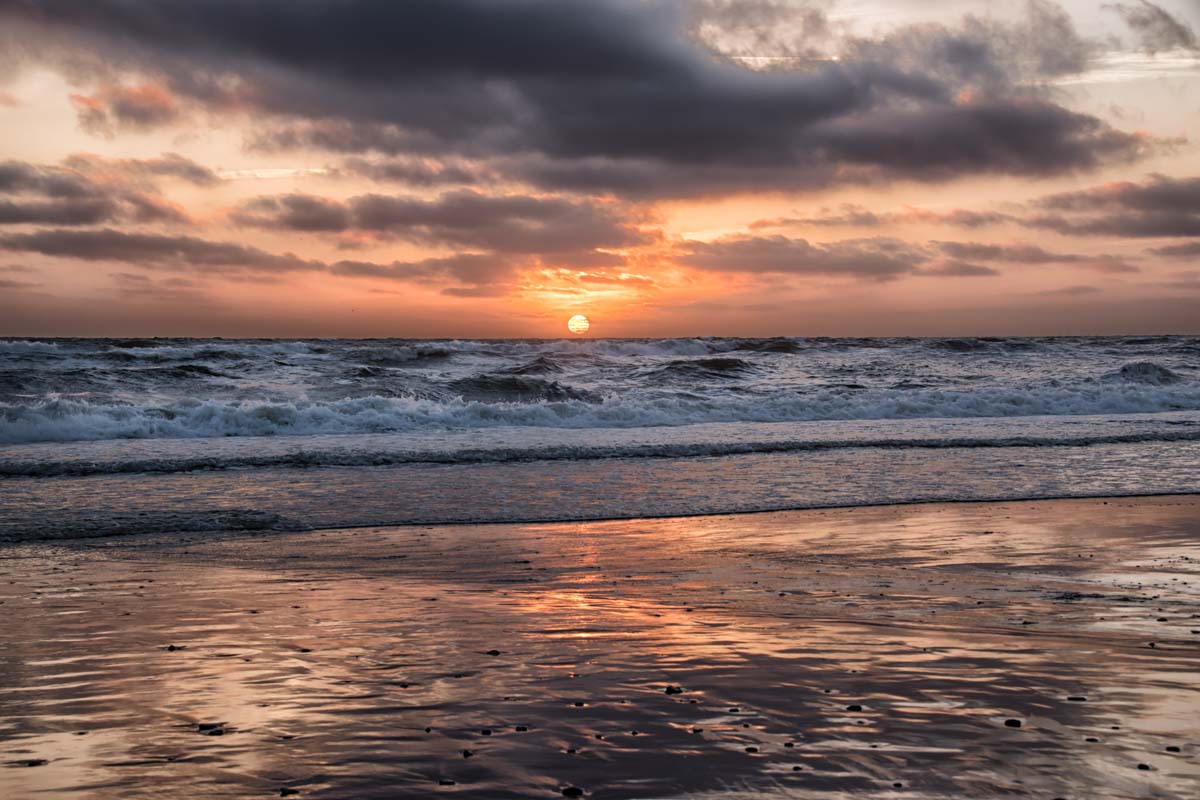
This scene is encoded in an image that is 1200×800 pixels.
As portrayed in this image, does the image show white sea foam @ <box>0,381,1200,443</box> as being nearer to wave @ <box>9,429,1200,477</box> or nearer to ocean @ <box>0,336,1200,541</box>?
ocean @ <box>0,336,1200,541</box>

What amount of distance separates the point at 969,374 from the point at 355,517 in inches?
1321

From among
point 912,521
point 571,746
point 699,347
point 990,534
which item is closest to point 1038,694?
point 571,746

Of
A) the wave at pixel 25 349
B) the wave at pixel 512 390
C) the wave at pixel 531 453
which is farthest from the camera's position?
the wave at pixel 25 349

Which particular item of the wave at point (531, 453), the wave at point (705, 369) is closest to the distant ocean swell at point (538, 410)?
the wave at point (531, 453)

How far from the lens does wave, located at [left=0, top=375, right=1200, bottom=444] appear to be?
20.8 m

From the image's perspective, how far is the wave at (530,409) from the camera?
20.8 m

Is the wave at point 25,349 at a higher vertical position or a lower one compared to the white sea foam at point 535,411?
higher

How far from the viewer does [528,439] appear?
2014 centimetres

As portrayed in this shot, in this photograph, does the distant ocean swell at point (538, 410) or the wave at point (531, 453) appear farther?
the distant ocean swell at point (538, 410)

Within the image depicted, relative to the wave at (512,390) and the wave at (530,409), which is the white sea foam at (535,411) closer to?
the wave at (530,409)

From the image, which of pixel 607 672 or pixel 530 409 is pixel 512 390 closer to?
pixel 530 409

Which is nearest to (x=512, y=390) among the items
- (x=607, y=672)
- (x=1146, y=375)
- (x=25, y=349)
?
(x=25, y=349)

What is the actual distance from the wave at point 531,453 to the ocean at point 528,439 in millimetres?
70

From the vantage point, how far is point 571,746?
4129 mm
